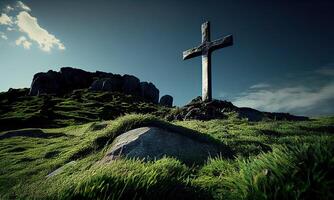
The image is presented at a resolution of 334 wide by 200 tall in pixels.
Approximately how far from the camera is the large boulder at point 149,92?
156750mm

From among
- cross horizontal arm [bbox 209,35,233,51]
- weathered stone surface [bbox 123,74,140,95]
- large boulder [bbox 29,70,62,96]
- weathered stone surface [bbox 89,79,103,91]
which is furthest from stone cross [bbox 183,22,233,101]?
large boulder [bbox 29,70,62,96]

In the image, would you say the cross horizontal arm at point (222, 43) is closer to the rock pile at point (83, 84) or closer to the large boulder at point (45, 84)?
the rock pile at point (83, 84)

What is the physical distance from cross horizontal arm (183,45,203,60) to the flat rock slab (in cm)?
1326

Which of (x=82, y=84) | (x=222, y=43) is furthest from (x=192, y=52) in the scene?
(x=82, y=84)

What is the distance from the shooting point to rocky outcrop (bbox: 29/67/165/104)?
143 meters

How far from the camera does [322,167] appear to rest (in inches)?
149

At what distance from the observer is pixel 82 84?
161000 millimetres

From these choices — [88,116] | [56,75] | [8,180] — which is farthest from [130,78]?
[8,180]

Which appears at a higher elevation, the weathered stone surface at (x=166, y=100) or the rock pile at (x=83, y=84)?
the rock pile at (x=83, y=84)

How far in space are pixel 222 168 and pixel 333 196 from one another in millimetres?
2790

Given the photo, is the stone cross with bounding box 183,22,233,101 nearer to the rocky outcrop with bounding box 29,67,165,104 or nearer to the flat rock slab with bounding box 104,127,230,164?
the flat rock slab with bounding box 104,127,230,164

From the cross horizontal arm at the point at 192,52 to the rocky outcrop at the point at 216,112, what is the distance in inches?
140

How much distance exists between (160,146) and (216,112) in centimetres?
1316

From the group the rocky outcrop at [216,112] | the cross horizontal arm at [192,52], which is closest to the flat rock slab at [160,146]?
the rocky outcrop at [216,112]
